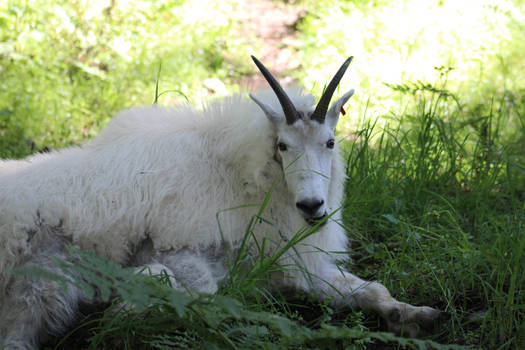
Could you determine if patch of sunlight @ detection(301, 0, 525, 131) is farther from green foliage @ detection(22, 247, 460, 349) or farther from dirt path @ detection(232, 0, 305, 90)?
green foliage @ detection(22, 247, 460, 349)

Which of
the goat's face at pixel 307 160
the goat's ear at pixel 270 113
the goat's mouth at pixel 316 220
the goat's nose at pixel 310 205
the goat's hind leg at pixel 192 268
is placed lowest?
the goat's hind leg at pixel 192 268

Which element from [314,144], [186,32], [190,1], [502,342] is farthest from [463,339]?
[190,1]

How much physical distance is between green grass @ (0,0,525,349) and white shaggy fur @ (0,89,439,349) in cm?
22

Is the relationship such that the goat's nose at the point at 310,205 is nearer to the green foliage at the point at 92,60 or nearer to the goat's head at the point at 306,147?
the goat's head at the point at 306,147

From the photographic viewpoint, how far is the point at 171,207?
3254mm

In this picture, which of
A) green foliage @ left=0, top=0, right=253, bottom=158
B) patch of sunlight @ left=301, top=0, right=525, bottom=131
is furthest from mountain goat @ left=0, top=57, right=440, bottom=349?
patch of sunlight @ left=301, top=0, right=525, bottom=131

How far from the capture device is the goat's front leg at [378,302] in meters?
2.96

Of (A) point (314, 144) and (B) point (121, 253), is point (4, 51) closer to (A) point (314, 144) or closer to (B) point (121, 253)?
(B) point (121, 253)

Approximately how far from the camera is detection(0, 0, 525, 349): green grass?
2.69 metres

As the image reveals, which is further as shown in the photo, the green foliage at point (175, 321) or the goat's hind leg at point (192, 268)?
the goat's hind leg at point (192, 268)

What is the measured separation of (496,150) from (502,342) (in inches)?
84.9

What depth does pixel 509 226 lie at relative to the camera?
10.9 ft

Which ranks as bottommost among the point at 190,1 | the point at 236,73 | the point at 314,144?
the point at 314,144

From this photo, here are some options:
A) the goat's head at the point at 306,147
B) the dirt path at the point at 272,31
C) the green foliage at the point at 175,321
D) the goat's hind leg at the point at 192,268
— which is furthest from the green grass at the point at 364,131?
the goat's head at the point at 306,147
